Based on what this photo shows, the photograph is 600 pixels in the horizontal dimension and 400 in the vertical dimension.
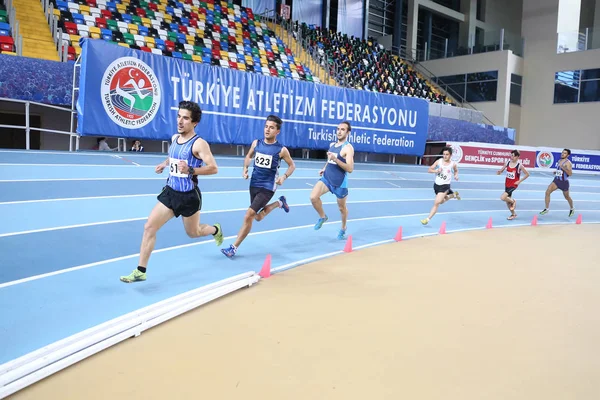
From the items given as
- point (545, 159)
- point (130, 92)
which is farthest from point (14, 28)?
point (545, 159)

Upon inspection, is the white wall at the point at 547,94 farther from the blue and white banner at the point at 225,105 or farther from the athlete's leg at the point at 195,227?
the athlete's leg at the point at 195,227

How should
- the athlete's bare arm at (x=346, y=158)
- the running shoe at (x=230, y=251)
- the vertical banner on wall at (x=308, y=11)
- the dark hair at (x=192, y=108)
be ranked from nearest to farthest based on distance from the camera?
the dark hair at (x=192, y=108) → the running shoe at (x=230, y=251) → the athlete's bare arm at (x=346, y=158) → the vertical banner on wall at (x=308, y=11)

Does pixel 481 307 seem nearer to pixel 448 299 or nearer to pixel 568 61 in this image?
pixel 448 299

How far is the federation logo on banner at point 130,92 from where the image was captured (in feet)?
34.3

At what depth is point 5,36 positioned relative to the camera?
13.1m

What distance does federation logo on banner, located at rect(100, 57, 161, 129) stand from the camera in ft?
34.3

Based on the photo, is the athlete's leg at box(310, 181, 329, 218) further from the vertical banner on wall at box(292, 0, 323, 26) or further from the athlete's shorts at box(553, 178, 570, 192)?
the vertical banner on wall at box(292, 0, 323, 26)

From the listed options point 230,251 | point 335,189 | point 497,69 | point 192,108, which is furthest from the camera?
point 497,69

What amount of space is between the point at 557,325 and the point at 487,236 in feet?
19.1

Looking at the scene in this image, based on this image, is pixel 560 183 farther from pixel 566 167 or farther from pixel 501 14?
pixel 501 14

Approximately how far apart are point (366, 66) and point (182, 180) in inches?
887

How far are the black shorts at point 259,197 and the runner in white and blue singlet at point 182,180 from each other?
1.47 meters

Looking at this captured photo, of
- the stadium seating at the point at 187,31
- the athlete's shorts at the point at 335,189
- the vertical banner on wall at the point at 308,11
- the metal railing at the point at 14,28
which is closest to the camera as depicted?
the athlete's shorts at the point at 335,189

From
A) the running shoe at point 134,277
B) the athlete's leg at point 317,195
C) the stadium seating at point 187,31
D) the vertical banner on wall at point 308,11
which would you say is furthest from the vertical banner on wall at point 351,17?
the running shoe at point 134,277
